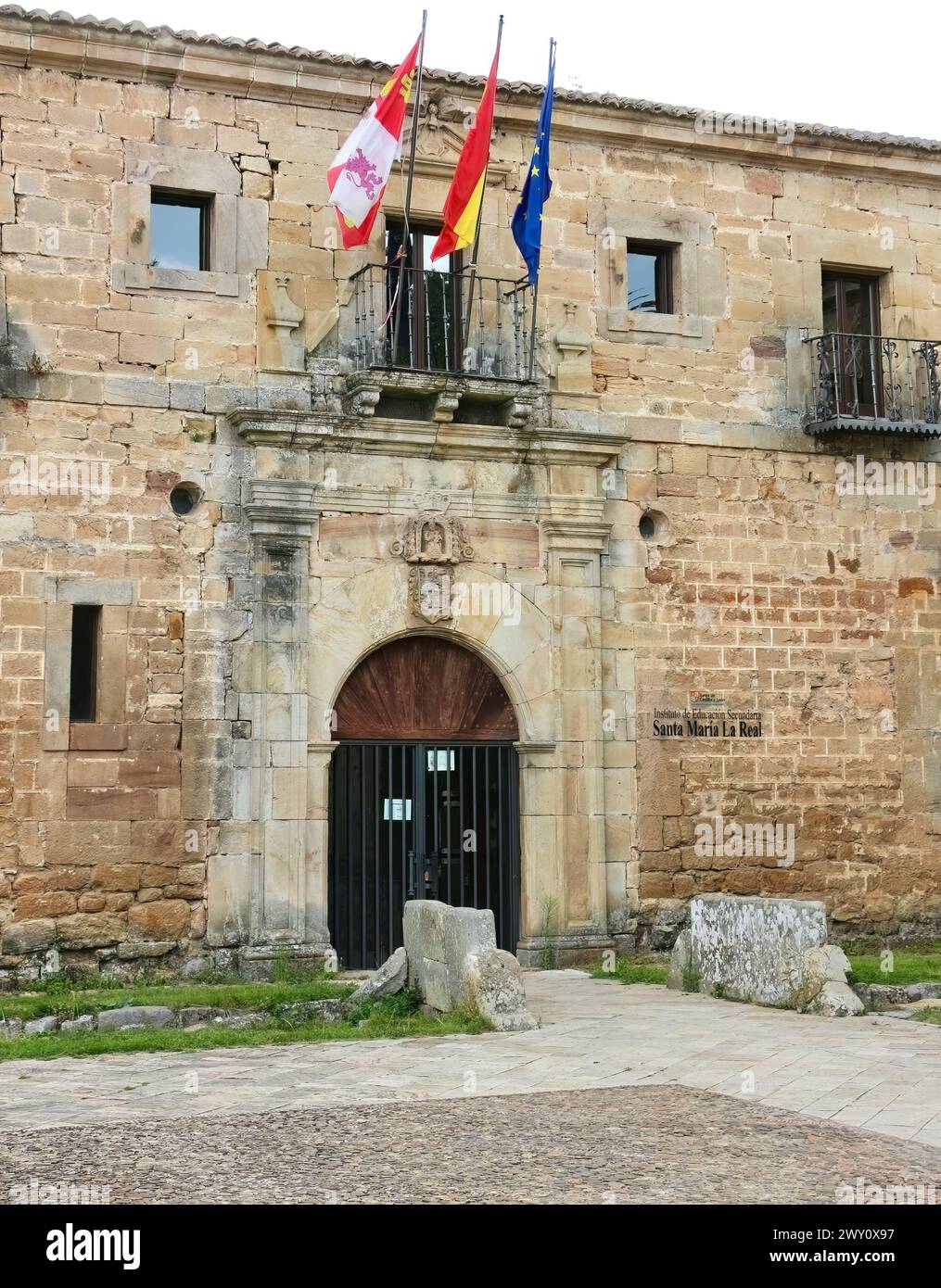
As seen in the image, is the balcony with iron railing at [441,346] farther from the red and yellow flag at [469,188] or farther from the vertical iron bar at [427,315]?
the red and yellow flag at [469,188]

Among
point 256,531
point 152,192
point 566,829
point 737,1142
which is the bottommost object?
point 737,1142

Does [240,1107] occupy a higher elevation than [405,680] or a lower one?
lower

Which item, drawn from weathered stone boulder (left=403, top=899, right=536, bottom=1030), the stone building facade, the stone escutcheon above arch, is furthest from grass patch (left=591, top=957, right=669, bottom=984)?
weathered stone boulder (left=403, top=899, right=536, bottom=1030)

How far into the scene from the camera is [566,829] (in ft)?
41.2

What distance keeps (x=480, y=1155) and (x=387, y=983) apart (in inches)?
155

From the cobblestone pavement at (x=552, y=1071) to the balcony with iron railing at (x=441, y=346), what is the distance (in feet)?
16.5

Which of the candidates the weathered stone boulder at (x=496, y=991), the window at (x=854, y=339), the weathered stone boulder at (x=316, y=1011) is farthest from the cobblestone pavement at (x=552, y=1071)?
the window at (x=854, y=339)

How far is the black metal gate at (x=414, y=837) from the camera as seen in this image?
39.9 feet

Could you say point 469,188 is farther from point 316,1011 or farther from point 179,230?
point 316,1011

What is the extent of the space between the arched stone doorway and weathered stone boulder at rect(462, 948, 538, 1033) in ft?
10.3

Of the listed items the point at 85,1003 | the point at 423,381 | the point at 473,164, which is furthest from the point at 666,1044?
the point at 473,164

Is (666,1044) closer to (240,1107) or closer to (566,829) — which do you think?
(240,1107)
